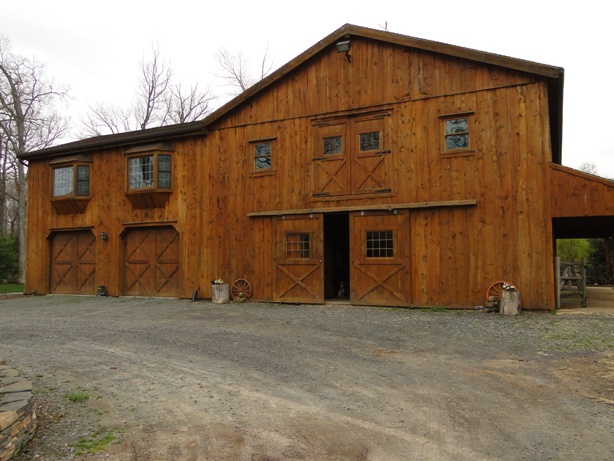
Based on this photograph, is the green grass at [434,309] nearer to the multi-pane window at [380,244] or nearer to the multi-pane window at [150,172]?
the multi-pane window at [380,244]

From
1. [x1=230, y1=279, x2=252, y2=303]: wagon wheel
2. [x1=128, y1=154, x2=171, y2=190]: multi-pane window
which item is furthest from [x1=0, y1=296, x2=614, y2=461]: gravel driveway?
[x1=128, y1=154, x2=171, y2=190]: multi-pane window

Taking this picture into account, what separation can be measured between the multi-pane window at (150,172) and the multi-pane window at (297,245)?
15.8 ft

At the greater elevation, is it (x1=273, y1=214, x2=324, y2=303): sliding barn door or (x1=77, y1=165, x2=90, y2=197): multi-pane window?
(x1=77, y1=165, x2=90, y2=197): multi-pane window

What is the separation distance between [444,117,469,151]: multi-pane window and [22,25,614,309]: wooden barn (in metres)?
0.03

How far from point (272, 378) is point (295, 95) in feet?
31.9

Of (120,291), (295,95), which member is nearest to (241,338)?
(295,95)

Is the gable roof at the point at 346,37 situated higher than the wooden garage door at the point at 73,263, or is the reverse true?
the gable roof at the point at 346,37

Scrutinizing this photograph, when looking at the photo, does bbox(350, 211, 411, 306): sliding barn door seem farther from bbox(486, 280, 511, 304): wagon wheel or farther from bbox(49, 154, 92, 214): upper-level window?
bbox(49, 154, 92, 214): upper-level window

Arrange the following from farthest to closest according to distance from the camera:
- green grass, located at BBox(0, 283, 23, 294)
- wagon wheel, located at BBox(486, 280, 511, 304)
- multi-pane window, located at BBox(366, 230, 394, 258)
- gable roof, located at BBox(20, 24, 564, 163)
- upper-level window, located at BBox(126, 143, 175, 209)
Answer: green grass, located at BBox(0, 283, 23, 294) < upper-level window, located at BBox(126, 143, 175, 209) < multi-pane window, located at BBox(366, 230, 394, 258) < gable roof, located at BBox(20, 24, 564, 163) < wagon wheel, located at BBox(486, 280, 511, 304)

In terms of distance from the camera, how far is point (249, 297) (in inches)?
536

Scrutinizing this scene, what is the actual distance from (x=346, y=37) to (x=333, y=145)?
307 cm

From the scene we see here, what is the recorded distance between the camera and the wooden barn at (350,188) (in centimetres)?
1093

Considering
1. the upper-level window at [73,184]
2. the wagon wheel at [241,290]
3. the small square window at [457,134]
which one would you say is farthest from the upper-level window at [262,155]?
the upper-level window at [73,184]

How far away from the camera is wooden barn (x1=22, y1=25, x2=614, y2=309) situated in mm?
10930
